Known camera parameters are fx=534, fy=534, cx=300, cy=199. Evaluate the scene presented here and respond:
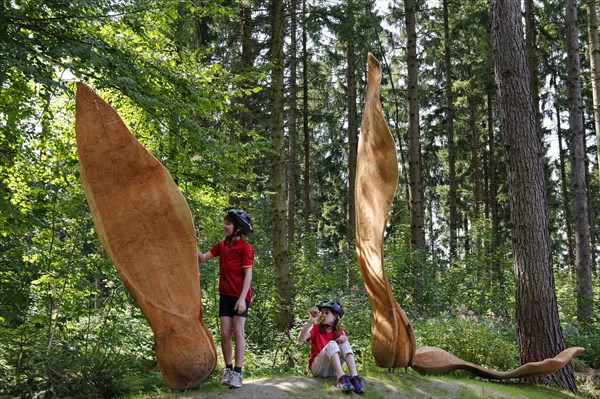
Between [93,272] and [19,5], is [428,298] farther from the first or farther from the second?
[19,5]

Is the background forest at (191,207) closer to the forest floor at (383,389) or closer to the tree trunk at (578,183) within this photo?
the tree trunk at (578,183)

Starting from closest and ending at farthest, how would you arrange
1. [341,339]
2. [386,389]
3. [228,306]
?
1. [228,306]
2. [341,339]
3. [386,389]

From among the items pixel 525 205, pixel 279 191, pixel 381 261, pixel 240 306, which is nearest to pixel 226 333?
pixel 240 306

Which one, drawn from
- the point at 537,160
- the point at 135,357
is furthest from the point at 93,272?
the point at 537,160

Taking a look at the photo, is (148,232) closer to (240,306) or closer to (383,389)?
(240,306)

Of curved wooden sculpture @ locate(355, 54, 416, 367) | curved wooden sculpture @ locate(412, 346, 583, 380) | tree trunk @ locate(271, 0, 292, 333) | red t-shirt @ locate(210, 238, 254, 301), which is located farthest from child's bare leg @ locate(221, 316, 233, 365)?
tree trunk @ locate(271, 0, 292, 333)

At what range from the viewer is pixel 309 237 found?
52.2 ft

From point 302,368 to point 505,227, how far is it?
19.4 meters

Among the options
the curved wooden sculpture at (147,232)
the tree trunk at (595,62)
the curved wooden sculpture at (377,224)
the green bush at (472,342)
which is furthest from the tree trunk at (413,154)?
the curved wooden sculpture at (147,232)

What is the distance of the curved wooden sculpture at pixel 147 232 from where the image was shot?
4.60 meters

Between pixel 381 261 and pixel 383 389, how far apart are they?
140 cm

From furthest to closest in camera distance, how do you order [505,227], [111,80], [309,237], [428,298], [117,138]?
[505,227]
[309,237]
[428,298]
[111,80]
[117,138]

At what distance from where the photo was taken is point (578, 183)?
12.6 m

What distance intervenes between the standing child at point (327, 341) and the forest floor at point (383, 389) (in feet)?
0.48
